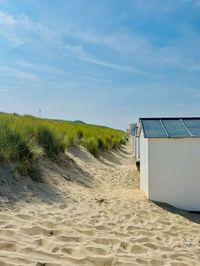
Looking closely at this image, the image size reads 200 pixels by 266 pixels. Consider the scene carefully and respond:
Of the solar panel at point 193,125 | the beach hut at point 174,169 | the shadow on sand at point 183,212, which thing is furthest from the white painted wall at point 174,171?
the solar panel at point 193,125

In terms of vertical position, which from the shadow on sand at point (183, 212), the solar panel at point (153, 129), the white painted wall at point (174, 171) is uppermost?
the solar panel at point (153, 129)

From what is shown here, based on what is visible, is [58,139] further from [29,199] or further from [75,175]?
[29,199]

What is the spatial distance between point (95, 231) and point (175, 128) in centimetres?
416

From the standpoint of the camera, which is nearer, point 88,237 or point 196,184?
point 88,237

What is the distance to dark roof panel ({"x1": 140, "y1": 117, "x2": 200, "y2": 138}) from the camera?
8.61m

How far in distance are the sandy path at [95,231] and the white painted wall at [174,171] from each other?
0.39m

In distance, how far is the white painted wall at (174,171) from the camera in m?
8.39

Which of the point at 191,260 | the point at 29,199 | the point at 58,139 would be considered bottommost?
the point at 191,260

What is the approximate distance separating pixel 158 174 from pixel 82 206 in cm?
210

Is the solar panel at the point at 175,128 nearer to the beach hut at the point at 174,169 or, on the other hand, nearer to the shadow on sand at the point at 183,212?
the beach hut at the point at 174,169

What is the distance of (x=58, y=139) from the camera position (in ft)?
40.0

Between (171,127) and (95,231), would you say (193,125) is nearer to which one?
(171,127)

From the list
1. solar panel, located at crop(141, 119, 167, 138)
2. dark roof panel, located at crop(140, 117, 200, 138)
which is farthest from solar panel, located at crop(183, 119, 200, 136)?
solar panel, located at crop(141, 119, 167, 138)

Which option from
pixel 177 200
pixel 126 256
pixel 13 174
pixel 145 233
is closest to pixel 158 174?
pixel 177 200
